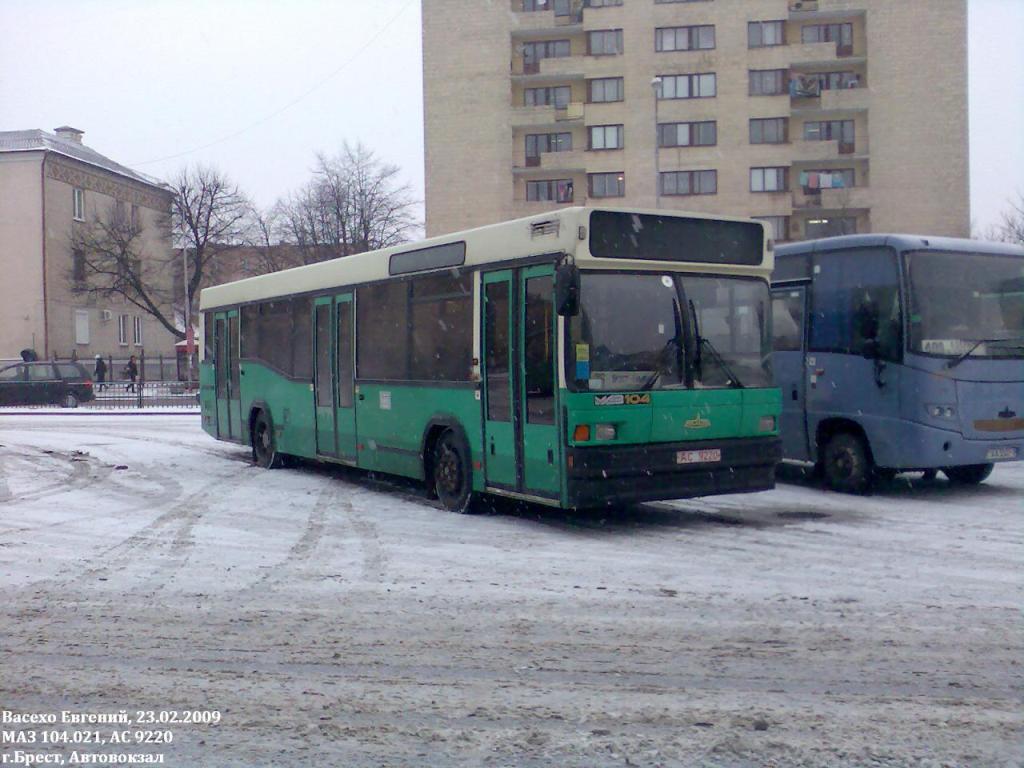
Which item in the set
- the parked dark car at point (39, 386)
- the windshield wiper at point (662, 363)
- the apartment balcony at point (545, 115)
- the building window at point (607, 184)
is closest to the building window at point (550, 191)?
the building window at point (607, 184)

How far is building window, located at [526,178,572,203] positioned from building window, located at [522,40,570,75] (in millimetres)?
5496

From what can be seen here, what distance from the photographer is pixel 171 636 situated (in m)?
6.50

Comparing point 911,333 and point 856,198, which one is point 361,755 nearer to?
point 911,333

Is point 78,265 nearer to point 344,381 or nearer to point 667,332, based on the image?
point 344,381

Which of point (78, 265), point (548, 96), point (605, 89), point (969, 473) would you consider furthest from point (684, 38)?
point (969, 473)

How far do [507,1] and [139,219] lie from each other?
24.7 meters

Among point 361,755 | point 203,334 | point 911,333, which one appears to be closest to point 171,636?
point 361,755

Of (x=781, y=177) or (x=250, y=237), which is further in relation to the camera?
(x=250, y=237)

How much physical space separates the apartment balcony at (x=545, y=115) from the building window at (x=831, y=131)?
11.1m

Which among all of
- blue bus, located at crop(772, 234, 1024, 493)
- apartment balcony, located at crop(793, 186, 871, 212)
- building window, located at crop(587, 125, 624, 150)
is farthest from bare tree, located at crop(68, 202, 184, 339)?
blue bus, located at crop(772, 234, 1024, 493)

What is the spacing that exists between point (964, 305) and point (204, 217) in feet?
175

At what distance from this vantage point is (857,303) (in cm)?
1253

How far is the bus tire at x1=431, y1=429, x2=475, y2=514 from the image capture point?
1122cm

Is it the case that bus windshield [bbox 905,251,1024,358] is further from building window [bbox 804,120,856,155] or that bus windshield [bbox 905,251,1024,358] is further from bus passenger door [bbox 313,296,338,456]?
building window [bbox 804,120,856,155]
